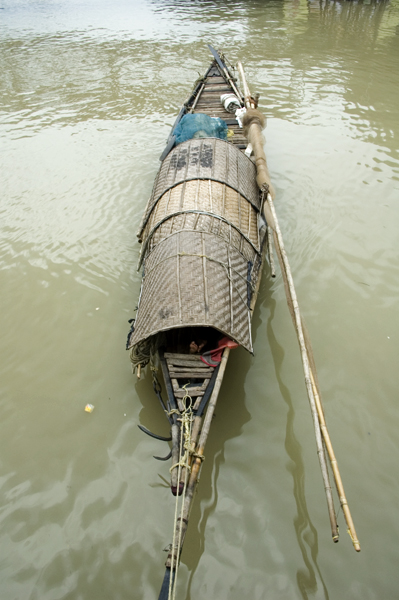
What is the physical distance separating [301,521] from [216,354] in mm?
1601

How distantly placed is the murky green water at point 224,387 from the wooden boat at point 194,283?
47cm

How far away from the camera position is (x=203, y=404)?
3221 millimetres

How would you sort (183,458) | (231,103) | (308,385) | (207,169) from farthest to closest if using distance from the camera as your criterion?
(231,103) → (207,169) → (308,385) → (183,458)

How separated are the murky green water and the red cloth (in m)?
0.51

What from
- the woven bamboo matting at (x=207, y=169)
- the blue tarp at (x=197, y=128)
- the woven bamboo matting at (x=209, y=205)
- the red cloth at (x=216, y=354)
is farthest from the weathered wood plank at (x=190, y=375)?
the blue tarp at (x=197, y=128)

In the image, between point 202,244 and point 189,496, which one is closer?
point 189,496

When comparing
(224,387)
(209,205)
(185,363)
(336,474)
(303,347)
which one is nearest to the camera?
(336,474)

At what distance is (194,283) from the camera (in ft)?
12.1

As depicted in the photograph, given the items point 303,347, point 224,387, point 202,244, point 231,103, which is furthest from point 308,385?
point 231,103

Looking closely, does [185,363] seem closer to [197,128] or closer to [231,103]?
[197,128]

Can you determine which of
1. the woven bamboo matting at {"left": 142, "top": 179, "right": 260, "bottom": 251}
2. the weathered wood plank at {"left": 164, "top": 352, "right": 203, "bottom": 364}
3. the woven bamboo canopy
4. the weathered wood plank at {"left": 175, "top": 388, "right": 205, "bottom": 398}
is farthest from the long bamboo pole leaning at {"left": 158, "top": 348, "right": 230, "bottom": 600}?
the woven bamboo matting at {"left": 142, "top": 179, "right": 260, "bottom": 251}

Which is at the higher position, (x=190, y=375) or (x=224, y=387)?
(x=190, y=375)

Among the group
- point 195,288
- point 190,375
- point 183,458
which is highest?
point 195,288

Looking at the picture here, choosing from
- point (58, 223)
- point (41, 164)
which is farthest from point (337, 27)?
point (58, 223)
